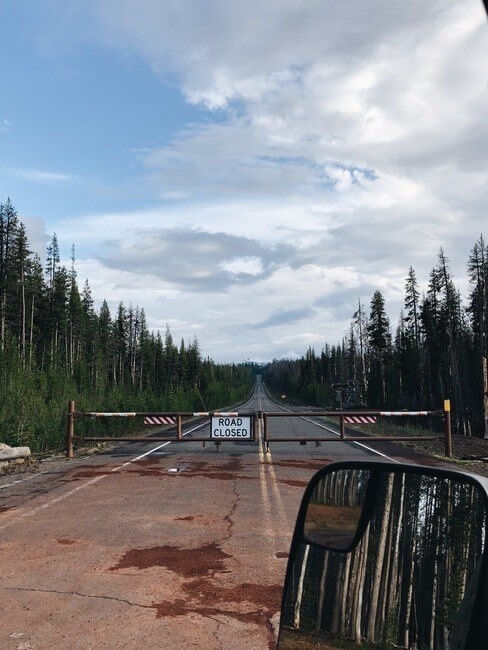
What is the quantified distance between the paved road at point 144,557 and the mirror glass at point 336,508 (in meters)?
2.95

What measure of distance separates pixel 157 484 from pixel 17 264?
59.0 meters

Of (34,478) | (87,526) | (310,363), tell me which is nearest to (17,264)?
(34,478)

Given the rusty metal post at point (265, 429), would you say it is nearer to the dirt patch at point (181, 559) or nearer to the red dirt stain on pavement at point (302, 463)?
the red dirt stain on pavement at point (302, 463)

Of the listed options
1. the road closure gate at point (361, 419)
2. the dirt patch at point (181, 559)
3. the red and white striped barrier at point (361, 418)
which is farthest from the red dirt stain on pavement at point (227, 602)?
the red and white striped barrier at point (361, 418)

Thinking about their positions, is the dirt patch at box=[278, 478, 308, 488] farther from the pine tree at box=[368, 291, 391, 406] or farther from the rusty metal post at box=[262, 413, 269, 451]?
the pine tree at box=[368, 291, 391, 406]

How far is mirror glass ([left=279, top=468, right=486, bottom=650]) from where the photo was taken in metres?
1.46

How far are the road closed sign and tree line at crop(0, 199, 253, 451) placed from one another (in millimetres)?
6261

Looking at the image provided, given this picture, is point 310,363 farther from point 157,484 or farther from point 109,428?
point 157,484

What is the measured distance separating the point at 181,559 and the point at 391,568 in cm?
519

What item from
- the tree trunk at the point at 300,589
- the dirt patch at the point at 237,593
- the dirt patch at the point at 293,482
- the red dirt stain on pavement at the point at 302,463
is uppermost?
the tree trunk at the point at 300,589

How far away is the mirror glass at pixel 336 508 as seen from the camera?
176 cm

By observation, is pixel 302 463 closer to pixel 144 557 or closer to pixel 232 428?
pixel 232 428

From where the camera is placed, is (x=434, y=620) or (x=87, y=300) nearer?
(x=434, y=620)

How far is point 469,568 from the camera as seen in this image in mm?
1422
